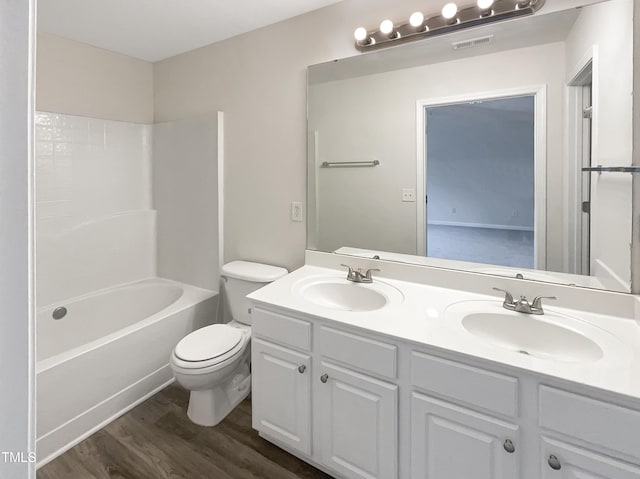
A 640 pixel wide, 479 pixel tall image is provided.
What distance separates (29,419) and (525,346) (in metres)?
1.57

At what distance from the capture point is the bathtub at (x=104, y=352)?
170cm

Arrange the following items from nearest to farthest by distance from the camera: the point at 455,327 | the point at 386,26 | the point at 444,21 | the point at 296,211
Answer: the point at 455,327
the point at 444,21
the point at 386,26
the point at 296,211


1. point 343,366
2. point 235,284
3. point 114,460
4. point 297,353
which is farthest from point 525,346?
point 114,460

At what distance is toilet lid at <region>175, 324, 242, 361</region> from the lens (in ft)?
5.95

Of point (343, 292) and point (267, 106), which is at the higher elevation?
point (267, 106)

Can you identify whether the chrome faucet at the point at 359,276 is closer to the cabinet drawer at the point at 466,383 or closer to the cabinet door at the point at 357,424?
the cabinet door at the point at 357,424

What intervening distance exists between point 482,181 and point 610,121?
1.69ft

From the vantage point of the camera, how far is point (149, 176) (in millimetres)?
2924

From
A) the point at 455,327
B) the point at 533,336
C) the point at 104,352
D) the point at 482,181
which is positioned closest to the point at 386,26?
the point at 482,181

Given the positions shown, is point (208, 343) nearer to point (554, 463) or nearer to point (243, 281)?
point (243, 281)

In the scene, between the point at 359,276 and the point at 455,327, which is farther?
the point at 359,276

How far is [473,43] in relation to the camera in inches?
63.2

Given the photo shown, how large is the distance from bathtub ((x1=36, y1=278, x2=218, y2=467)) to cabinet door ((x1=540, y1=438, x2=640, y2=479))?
2072 millimetres

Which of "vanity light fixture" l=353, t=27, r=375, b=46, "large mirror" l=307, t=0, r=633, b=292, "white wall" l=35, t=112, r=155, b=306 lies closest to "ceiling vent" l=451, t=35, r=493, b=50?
"large mirror" l=307, t=0, r=633, b=292
